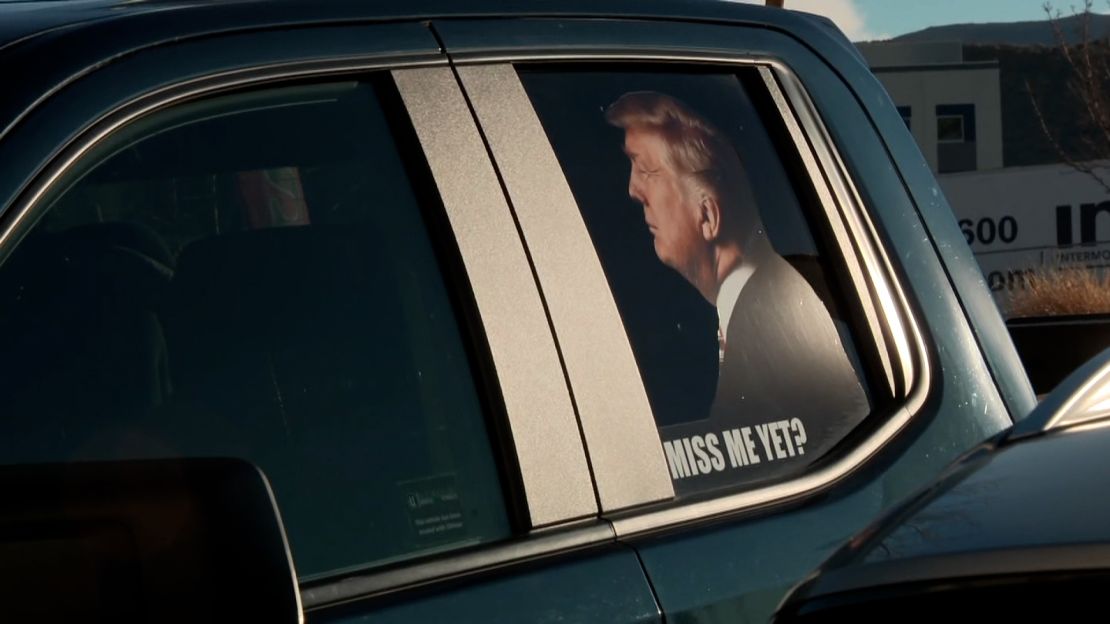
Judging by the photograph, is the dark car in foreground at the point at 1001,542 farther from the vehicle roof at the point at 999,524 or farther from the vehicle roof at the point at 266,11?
the vehicle roof at the point at 266,11

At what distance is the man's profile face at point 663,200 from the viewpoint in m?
2.44

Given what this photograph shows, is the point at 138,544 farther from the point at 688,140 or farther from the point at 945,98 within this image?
the point at 945,98

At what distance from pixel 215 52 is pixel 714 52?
90cm

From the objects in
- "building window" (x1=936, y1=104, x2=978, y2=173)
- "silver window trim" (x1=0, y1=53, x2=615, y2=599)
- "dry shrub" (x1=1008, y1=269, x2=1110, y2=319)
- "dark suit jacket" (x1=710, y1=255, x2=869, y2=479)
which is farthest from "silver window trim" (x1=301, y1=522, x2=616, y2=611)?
"building window" (x1=936, y1=104, x2=978, y2=173)

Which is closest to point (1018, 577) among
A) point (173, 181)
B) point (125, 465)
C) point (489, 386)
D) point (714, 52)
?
point (125, 465)

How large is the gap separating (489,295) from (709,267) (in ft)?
1.51

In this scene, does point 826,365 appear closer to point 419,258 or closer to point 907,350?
point 907,350

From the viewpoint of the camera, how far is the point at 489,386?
213 cm

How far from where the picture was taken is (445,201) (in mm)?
2162

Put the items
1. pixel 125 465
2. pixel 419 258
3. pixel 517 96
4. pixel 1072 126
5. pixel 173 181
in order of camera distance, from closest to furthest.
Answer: pixel 125 465 → pixel 173 181 → pixel 419 258 → pixel 517 96 → pixel 1072 126

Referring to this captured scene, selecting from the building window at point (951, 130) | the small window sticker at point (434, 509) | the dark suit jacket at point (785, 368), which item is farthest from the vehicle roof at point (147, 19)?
the building window at point (951, 130)

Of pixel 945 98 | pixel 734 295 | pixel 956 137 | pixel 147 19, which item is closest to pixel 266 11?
pixel 147 19

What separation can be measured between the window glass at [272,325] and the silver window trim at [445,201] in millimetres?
23

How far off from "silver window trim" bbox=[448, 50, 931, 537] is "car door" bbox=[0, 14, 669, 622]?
35 cm
